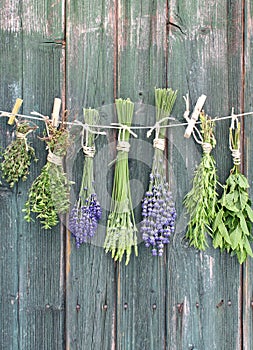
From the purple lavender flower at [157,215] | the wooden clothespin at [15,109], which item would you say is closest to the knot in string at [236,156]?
the purple lavender flower at [157,215]

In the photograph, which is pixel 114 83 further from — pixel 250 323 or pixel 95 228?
pixel 250 323

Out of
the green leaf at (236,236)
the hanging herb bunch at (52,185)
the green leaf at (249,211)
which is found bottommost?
the green leaf at (236,236)

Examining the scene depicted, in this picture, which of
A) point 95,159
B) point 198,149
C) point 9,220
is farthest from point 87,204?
point 198,149

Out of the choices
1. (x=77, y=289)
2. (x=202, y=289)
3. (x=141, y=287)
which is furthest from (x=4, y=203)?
(x=202, y=289)

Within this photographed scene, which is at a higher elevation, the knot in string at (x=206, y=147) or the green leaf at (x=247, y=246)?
the knot in string at (x=206, y=147)

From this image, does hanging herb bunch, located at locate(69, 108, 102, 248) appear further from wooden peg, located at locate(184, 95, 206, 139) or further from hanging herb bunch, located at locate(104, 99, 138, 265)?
wooden peg, located at locate(184, 95, 206, 139)

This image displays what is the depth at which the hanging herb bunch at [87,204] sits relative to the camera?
1.65 m

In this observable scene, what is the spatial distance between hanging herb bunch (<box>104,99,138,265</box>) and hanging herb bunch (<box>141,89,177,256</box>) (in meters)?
0.05

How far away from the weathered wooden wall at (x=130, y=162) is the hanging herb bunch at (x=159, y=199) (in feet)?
0.18

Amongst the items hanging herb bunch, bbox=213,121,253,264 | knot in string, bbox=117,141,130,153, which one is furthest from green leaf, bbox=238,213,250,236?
knot in string, bbox=117,141,130,153

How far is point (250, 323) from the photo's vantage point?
1.83 meters

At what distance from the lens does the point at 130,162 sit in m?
1.76

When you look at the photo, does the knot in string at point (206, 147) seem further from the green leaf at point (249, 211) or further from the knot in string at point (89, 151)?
the knot in string at point (89, 151)

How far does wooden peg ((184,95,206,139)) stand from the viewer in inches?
66.4
